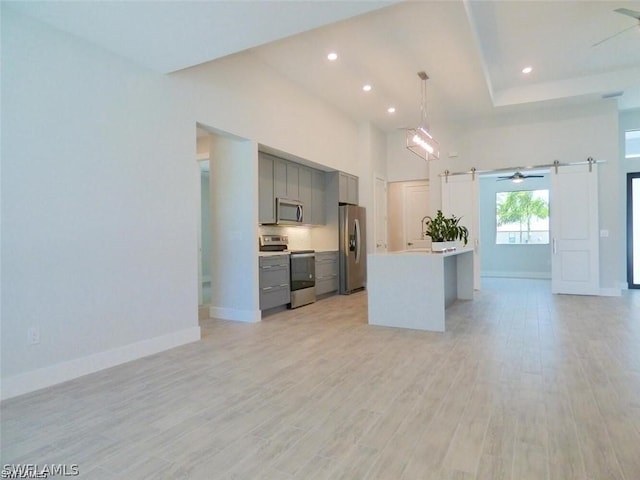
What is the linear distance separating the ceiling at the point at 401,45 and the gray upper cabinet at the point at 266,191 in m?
1.30

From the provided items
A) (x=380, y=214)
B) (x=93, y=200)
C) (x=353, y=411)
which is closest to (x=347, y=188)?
(x=380, y=214)

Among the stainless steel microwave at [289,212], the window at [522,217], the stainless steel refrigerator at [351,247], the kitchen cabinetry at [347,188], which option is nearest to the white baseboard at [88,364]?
the stainless steel microwave at [289,212]

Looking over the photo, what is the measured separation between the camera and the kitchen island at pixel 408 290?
4.06 metres

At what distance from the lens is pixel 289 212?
227 inches

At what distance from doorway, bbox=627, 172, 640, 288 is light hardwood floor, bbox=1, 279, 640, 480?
14.0 ft

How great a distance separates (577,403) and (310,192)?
481 centimetres

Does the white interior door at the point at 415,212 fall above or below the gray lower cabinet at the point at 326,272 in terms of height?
above

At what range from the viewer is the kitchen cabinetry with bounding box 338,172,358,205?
6852 mm

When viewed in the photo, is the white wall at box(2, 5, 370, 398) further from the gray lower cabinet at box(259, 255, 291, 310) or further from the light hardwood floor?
the gray lower cabinet at box(259, 255, 291, 310)

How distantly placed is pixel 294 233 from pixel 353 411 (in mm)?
4474

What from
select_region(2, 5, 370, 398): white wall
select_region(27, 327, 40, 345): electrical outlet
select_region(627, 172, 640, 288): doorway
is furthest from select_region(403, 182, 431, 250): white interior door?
select_region(27, 327, 40, 345): electrical outlet

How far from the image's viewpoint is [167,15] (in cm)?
271

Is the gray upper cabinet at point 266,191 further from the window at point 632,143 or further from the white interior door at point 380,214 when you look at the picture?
the window at point 632,143

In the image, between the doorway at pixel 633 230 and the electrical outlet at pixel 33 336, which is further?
the doorway at pixel 633 230
